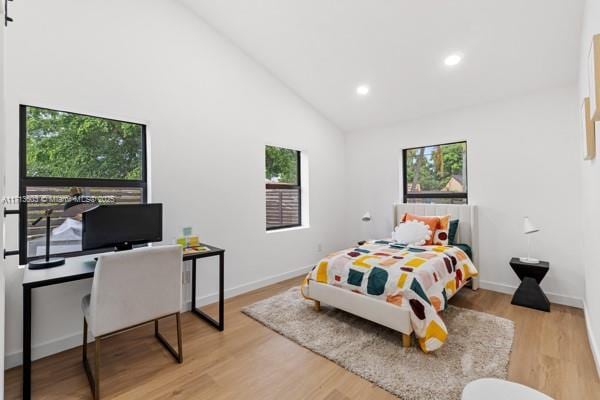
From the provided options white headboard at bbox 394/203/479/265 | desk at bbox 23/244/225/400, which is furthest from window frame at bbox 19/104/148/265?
white headboard at bbox 394/203/479/265

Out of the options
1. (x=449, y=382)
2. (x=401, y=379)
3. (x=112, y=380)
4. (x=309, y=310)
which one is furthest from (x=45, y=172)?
(x=449, y=382)

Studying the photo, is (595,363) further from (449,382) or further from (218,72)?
(218,72)

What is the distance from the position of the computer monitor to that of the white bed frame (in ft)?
5.36

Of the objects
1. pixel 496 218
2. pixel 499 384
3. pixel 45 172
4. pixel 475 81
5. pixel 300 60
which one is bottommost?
pixel 499 384

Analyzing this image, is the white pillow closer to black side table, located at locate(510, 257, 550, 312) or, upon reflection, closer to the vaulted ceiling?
black side table, located at locate(510, 257, 550, 312)

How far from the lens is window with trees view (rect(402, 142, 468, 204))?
12.8 feet

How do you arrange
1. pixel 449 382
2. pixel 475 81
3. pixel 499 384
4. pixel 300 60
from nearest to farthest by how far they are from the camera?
pixel 499 384, pixel 449 382, pixel 475 81, pixel 300 60

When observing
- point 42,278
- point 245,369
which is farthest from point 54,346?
point 245,369

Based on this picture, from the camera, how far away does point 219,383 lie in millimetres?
1875

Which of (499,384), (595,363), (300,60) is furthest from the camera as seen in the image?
(300,60)

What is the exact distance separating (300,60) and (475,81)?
2081 millimetres

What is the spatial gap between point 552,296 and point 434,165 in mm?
2075

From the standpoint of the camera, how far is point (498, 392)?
1417 millimetres

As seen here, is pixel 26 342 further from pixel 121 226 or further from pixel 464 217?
pixel 464 217
